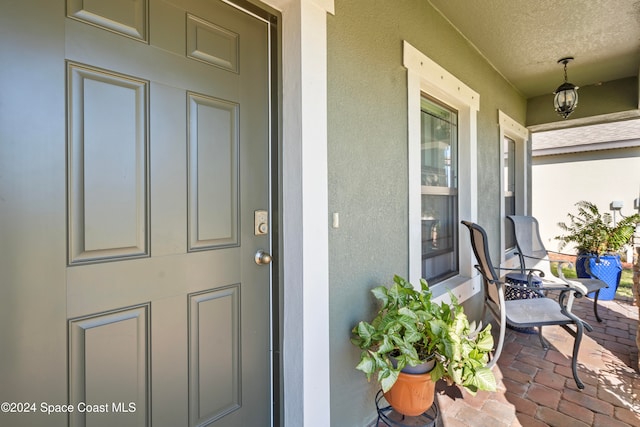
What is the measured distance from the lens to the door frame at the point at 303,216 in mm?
1343

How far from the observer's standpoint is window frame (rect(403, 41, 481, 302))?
2021mm

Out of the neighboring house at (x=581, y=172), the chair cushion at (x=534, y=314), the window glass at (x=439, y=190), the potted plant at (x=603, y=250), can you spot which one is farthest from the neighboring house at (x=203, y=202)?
the neighboring house at (x=581, y=172)

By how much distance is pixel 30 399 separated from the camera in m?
0.87

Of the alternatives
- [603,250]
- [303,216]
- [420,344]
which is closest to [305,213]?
[303,216]

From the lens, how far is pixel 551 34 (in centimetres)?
272

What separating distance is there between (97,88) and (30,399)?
0.95 meters

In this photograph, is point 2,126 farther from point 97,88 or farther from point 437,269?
point 437,269

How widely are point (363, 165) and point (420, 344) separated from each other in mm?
956

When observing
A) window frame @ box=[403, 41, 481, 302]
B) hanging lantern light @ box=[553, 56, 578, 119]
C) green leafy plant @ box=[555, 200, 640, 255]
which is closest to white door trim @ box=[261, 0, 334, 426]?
window frame @ box=[403, 41, 481, 302]

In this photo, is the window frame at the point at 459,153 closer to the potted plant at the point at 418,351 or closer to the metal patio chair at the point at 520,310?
the metal patio chair at the point at 520,310

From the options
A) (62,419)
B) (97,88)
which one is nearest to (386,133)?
(97,88)

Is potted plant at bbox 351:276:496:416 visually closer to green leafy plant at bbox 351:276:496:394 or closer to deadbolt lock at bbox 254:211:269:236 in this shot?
green leafy plant at bbox 351:276:496:394

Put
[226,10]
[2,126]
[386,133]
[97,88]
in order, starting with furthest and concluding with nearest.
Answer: [386,133] < [226,10] < [97,88] < [2,126]

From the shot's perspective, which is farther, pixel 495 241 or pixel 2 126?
pixel 495 241
